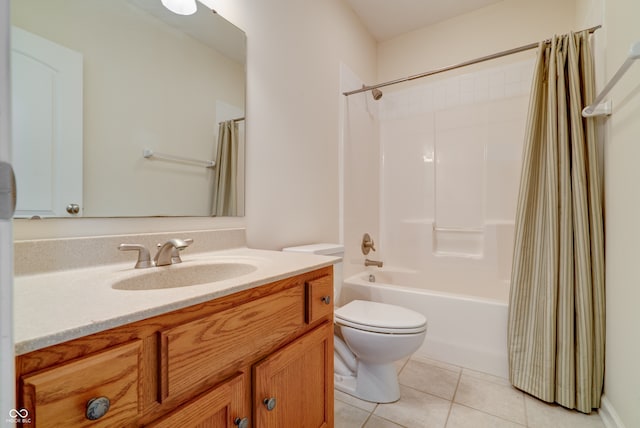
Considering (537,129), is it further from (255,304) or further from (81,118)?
(81,118)

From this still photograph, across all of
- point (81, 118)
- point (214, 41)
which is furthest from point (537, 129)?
point (81, 118)

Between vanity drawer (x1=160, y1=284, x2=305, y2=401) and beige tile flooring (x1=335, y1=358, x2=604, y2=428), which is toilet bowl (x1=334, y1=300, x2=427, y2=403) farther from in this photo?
vanity drawer (x1=160, y1=284, x2=305, y2=401)

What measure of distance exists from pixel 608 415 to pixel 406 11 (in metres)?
2.76

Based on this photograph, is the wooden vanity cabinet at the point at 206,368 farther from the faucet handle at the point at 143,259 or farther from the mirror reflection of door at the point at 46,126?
the mirror reflection of door at the point at 46,126

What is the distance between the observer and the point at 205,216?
1256 millimetres

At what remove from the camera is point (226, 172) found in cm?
132

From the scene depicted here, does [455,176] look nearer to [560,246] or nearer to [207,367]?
[560,246]

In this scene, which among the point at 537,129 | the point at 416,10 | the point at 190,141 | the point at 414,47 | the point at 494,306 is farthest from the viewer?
the point at 414,47

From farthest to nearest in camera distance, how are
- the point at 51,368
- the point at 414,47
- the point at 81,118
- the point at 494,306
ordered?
1. the point at 414,47
2. the point at 494,306
3. the point at 81,118
4. the point at 51,368

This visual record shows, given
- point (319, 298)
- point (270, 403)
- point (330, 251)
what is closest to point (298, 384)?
point (270, 403)

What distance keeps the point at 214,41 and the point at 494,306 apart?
199cm

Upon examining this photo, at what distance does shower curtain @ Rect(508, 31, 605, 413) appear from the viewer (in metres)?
1.37

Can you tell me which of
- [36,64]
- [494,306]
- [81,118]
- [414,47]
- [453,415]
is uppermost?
[414,47]

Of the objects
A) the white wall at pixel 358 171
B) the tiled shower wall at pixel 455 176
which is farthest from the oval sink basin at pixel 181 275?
the tiled shower wall at pixel 455 176
